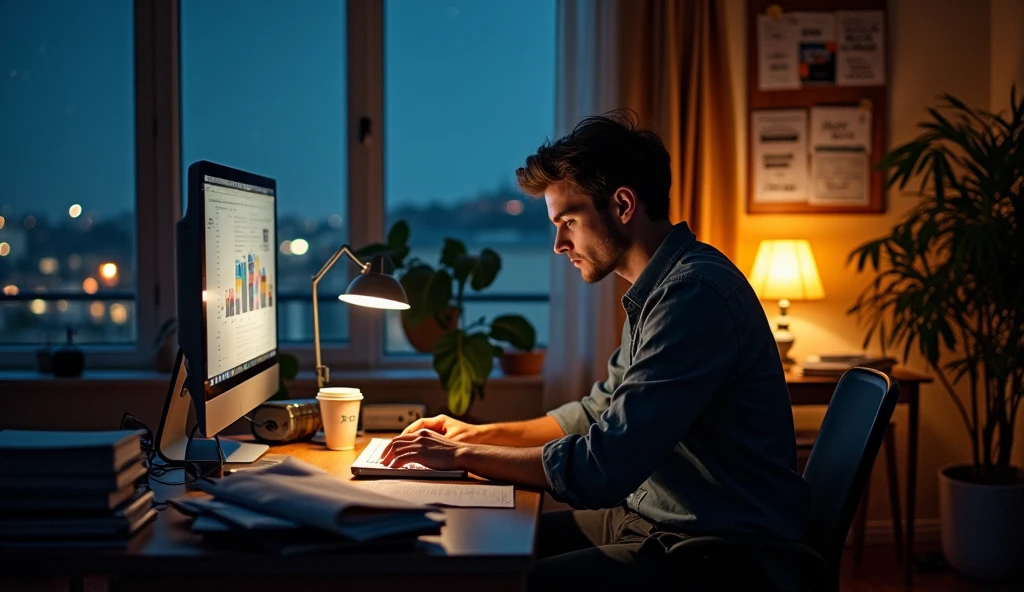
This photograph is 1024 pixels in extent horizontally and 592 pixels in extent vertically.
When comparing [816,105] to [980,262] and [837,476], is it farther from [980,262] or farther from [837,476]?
[837,476]

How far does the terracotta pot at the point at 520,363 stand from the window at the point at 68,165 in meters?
1.47

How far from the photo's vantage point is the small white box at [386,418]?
2.18 meters

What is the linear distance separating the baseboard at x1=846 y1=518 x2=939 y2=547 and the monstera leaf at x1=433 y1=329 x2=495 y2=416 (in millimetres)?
1715

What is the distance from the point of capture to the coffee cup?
75.2 inches

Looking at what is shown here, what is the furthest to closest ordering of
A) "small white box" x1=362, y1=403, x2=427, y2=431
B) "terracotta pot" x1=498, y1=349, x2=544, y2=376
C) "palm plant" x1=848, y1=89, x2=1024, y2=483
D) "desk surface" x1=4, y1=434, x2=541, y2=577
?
1. "terracotta pot" x1=498, y1=349, x2=544, y2=376
2. "palm plant" x1=848, y1=89, x2=1024, y2=483
3. "small white box" x1=362, y1=403, x2=427, y2=431
4. "desk surface" x1=4, y1=434, x2=541, y2=577

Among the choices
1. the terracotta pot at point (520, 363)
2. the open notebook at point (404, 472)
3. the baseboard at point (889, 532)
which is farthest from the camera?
the baseboard at point (889, 532)

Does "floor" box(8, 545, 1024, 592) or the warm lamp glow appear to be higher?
the warm lamp glow

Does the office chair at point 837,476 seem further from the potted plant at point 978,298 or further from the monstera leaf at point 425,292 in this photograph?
the monstera leaf at point 425,292

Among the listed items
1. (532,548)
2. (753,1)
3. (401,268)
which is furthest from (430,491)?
(753,1)

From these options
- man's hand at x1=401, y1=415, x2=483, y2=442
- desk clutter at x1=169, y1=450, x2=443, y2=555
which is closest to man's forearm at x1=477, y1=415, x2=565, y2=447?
man's hand at x1=401, y1=415, x2=483, y2=442

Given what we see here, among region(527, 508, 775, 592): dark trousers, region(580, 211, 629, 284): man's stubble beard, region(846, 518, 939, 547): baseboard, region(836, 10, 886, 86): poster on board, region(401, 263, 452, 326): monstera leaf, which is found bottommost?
region(846, 518, 939, 547): baseboard

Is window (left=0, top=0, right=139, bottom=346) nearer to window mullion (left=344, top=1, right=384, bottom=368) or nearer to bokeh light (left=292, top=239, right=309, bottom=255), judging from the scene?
bokeh light (left=292, top=239, right=309, bottom=255)

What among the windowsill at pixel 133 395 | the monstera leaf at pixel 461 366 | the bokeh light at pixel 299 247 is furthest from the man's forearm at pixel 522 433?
the bokeh light at pixel 299 247

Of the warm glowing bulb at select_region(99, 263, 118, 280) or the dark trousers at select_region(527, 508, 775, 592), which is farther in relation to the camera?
the warm glowing bulb at select_region(99, 263, 118, 280)
